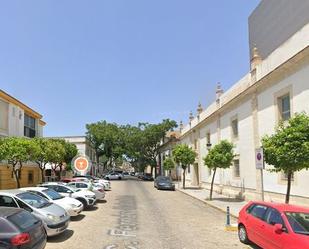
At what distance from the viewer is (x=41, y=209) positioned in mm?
12594

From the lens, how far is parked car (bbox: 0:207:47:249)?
8.12m

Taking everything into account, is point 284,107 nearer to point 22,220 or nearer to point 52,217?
point 52,217

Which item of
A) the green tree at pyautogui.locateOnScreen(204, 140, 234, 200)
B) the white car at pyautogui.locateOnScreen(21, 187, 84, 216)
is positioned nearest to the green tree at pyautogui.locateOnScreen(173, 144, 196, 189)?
the green tree at pyautogui.locateOnScreen(204, 140, 234, 200)

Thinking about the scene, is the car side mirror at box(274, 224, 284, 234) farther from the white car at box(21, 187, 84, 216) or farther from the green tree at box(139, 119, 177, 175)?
the green tree at box(139, 119, 177, 175)

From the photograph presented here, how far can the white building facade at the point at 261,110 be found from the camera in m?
18.8

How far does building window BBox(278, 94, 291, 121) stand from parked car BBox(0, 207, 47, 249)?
599 inches

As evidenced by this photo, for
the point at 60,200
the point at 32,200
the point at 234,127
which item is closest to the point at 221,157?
the point at 234,127

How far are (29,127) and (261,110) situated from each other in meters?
23.3

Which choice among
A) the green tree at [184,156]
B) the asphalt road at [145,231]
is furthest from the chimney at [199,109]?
the asphalt road at [145,231]

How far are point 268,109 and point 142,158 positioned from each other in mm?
44798

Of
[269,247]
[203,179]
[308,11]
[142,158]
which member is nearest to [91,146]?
[142,158]

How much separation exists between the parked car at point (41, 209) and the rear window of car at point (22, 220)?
262cm

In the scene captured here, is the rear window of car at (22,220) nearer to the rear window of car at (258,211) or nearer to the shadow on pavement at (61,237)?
the shadow on pavement at (61,237)

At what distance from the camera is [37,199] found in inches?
532
